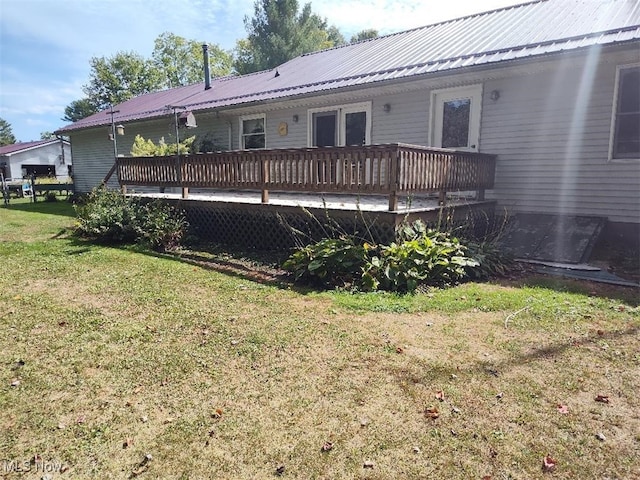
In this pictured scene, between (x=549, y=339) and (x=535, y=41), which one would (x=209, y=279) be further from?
(x=535, y=41)

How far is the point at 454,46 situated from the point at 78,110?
65.8 metres

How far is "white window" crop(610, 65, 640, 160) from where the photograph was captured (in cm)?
659

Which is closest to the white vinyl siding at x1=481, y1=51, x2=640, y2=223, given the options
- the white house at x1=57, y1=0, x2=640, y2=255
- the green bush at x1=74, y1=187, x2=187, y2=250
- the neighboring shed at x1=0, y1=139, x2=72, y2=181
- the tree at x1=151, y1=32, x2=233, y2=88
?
the white house at x1=57, y1=0, x2=640, y2=255

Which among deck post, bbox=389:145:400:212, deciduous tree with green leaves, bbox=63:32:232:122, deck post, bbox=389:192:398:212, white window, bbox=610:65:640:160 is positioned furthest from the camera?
deciduous tree with green leaves, bbox=63:32:232:122

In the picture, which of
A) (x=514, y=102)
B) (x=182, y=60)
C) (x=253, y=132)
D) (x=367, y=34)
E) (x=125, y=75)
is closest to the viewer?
(x=514, y=102)

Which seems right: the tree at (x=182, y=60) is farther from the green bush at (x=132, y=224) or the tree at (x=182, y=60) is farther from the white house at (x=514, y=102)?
the green bush at (x=132, y=224)

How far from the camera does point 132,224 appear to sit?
7902 mm

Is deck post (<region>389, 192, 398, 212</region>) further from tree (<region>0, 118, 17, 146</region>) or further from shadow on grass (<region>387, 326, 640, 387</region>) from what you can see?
tree (<region>0, 118, 17, 146</region>)

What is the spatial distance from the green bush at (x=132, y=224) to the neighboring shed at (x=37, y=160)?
3409 centimetres

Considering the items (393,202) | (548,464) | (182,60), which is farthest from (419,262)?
(182,60)

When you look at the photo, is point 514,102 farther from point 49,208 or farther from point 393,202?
point 49,208

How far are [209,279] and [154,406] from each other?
9.50 feet

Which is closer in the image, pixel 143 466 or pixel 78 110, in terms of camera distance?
pixel 143 466

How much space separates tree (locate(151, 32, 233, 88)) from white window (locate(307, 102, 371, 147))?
3740 cm
